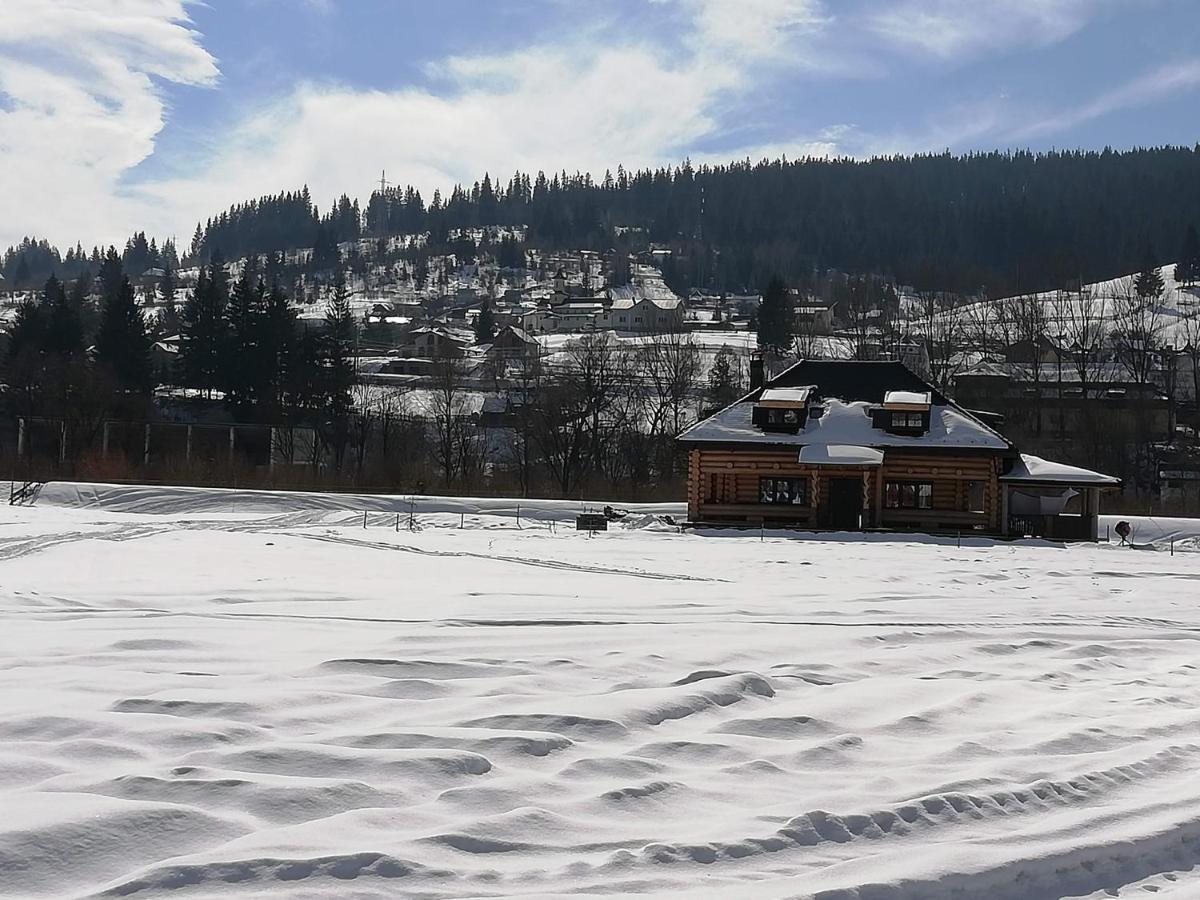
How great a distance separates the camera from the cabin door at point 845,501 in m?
35.6

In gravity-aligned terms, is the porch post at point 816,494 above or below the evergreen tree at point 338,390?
below

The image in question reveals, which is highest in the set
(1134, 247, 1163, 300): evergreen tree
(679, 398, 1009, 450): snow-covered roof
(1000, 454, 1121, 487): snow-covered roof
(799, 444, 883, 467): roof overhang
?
(1134, 247, 1163, 300): evergreen tree

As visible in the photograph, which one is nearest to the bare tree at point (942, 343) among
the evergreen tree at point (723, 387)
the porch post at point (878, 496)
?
the evergreen tree at point (723, 387)

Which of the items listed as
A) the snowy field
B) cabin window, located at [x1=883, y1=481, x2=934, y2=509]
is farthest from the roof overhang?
the snowy field

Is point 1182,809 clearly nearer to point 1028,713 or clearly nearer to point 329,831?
point 1028,713

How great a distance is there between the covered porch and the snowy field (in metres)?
21.2

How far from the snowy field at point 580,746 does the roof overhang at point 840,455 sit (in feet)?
66.1

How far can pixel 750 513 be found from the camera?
35344 millimetres

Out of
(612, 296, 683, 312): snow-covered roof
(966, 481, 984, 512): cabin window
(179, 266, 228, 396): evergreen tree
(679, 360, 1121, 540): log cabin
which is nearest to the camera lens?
(679, 360, 1121, 540): log cabin

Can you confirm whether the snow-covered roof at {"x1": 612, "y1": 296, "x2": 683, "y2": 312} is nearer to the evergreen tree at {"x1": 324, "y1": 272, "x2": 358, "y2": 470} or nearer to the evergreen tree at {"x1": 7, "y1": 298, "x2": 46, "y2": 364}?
the evergreen tree at {"x1": 324, "y1": 272, "x2": 358, "y2": 470}

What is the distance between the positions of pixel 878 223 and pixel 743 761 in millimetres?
199738

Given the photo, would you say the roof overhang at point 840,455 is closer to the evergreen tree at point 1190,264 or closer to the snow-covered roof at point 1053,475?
the snow-covered roof at point 1053,475

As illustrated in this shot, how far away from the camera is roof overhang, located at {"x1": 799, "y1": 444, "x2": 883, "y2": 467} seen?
3366 centimetres

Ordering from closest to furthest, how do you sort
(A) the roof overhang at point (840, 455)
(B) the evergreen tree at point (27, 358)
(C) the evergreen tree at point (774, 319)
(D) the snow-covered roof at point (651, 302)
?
(A) the roof overhang at point (840, 455) → (B) the evergreen tree at point (27, 358) → (C) the evergreen tree at point (774, 319) → (D) the snow-covered roof at point (651, 302)
